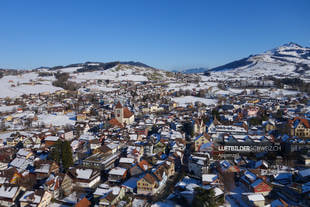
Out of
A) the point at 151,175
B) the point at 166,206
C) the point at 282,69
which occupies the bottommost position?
the point at 166,206

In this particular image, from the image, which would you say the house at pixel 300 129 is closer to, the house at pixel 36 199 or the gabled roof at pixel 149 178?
the gabled roof at pixel 149 178

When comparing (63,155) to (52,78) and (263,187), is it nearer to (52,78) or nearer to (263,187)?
(263,187)

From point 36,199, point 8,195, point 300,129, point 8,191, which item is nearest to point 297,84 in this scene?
point 300,129

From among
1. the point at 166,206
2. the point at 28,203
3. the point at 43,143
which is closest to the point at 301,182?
the point at 166,206

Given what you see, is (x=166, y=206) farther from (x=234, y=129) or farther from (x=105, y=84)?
(x=105, y=84)

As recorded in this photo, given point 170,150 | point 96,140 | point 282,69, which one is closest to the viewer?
point 170,150

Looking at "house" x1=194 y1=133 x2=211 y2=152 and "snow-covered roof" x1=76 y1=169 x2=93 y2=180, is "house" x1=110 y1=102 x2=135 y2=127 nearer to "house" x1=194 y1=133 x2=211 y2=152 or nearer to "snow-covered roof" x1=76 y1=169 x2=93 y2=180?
"house" x1=194 y1=133 x2=211 y2=152
